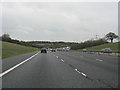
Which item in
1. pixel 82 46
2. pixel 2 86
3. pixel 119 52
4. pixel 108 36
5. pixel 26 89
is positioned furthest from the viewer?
pixel 108 36

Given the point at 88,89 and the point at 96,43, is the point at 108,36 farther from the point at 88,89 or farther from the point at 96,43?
the point at 88,89

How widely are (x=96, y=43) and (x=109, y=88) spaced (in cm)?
13606

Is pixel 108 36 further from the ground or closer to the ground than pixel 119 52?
further from the ground

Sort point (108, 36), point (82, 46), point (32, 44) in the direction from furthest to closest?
point (32, 44), point (108, 36), point (82, 46)

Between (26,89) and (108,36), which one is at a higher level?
(108,36)

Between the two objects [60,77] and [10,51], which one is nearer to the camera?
[60,77]

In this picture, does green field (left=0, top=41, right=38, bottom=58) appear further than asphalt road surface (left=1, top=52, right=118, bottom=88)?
Yes

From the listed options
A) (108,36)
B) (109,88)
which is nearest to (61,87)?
(109,88)

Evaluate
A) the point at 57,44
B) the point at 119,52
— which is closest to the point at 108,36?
the point at 57,44

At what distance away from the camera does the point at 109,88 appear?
22.4 ft

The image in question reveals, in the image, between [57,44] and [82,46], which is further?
[57,44]

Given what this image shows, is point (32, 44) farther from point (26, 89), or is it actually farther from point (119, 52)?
point (26, 89)

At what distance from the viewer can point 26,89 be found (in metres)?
6.56

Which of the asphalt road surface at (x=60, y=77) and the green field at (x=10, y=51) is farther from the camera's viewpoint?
the green field at (x=10, y=51)
